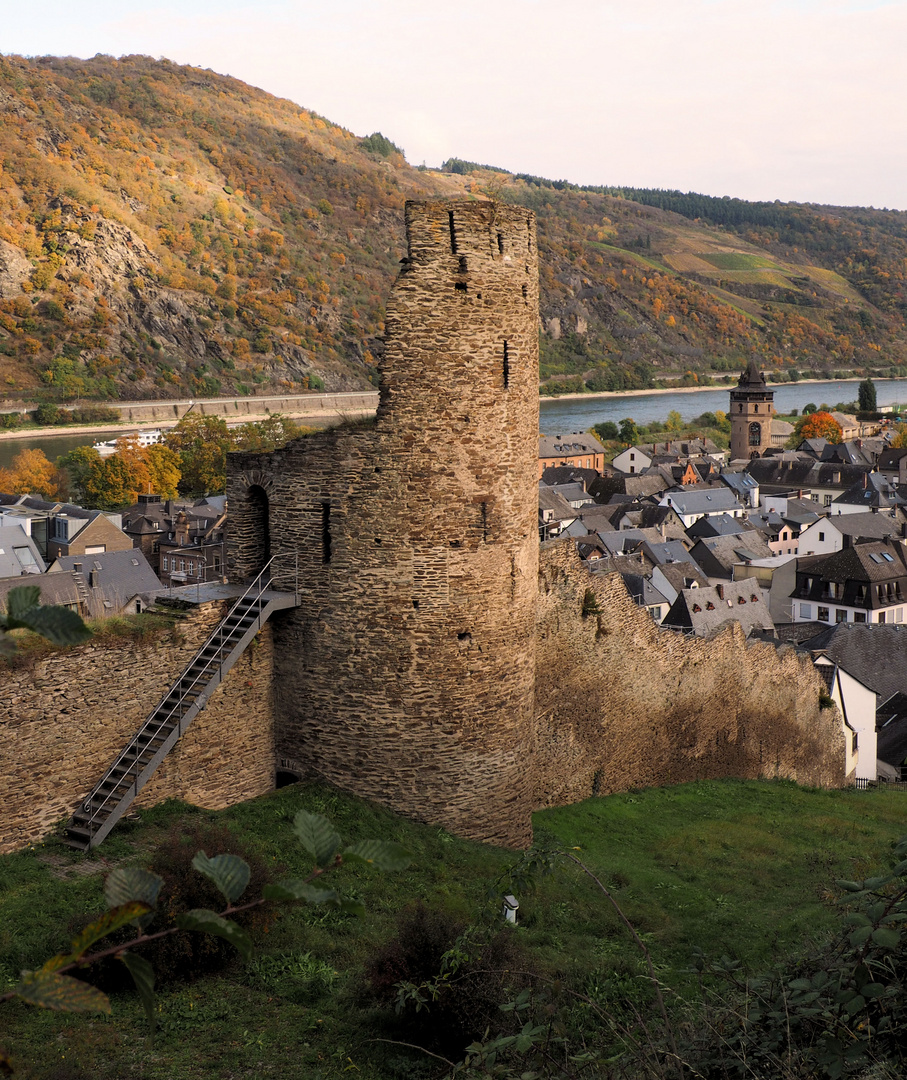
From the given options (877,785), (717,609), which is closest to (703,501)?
(717,609)

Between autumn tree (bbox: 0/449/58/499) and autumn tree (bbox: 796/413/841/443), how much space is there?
8267 cm

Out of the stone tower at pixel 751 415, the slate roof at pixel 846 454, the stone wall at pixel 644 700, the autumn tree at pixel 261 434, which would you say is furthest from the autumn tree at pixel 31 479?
the stone tower at pixel 751 415

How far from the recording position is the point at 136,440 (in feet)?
286

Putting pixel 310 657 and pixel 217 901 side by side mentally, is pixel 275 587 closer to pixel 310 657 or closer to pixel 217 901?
pixel 310 657

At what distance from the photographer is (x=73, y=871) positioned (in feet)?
32.4

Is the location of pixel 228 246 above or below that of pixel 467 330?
above

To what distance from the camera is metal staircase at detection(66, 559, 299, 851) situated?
10.5 meters

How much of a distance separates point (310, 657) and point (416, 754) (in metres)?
1.67

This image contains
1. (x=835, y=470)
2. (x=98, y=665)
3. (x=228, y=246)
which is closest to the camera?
(x=98, y=665)

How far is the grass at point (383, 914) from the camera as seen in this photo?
774cm

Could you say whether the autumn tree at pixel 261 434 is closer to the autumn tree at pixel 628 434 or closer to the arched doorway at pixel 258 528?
the autumn tree at pixel 628 434

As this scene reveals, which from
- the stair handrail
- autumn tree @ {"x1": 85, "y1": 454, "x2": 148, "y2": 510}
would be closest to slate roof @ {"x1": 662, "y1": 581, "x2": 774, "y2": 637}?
the stair handrail

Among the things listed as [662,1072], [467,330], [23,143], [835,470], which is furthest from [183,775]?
[23,143]

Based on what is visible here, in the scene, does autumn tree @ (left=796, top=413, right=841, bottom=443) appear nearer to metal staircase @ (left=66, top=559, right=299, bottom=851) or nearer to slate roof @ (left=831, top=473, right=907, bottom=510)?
slate roof @ (left=831, top=473, right=907, bottom=510)
